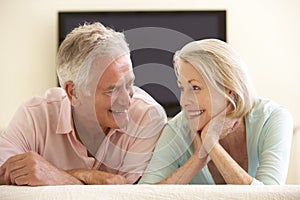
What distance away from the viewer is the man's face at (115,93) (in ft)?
4.29

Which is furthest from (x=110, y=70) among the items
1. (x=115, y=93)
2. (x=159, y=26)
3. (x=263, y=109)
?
(x=159, y=26)

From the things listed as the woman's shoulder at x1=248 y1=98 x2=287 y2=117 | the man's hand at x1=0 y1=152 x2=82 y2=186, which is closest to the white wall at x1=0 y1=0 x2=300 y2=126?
the woman's shoulder at x1=248 y1=98 x2=287 y2=117

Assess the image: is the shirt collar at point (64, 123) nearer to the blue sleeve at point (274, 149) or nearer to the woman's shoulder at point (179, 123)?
the woman's shoulder at point (179, 123)

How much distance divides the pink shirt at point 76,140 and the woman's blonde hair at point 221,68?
152 millimetres

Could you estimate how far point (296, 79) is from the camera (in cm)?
350

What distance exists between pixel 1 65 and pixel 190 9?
1.22 meters

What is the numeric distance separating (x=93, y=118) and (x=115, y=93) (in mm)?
109

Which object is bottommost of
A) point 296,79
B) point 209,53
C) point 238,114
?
point 296,79

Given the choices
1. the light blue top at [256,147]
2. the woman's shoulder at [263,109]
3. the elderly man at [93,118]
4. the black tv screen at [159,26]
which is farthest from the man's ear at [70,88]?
the black tv screen at [159,26]

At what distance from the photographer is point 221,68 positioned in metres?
1.33

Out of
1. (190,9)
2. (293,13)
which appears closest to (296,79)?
(293,13)

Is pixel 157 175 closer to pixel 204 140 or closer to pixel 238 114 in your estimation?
pixel 204 140

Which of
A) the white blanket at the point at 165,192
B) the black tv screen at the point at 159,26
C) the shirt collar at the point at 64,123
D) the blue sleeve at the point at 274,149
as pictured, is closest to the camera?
the white blanket at the point at 165,192

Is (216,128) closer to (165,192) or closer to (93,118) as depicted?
(93,118)
